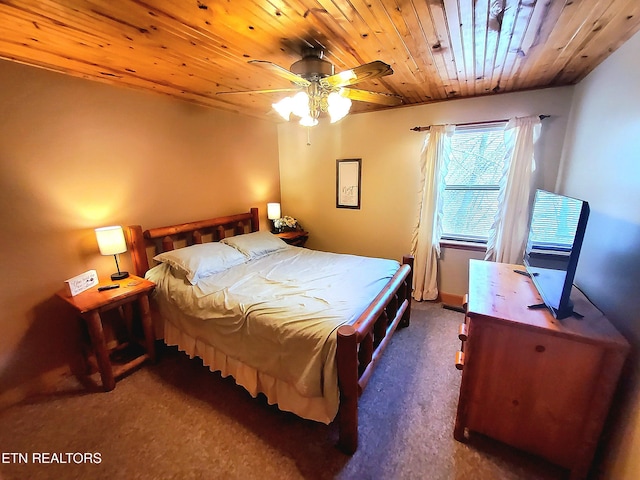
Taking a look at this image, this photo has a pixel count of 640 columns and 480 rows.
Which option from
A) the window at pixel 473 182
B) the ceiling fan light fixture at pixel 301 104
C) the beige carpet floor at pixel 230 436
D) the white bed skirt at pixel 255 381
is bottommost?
the beige carpet floor at pixel 230 436

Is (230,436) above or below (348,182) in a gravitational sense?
below

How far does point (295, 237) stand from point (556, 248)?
9.57ft

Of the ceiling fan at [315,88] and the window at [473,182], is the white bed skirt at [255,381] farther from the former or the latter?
the window at [473,182]

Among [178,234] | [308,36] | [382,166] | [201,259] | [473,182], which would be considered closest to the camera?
[308,36]

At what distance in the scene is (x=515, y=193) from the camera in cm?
268

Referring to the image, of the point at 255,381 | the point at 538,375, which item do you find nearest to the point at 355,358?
the point at 255,381

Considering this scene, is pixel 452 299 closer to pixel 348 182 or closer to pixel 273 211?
pixel 348 182

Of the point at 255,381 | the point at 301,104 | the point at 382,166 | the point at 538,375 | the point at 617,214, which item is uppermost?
the point at 301,104

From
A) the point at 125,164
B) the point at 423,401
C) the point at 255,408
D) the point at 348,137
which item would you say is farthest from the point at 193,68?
the point at 423,401

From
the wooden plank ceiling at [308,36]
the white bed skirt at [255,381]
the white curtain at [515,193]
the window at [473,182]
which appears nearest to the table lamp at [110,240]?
the white bed skirt at [255,381]

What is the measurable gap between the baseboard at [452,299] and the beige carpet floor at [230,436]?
4.14 ft

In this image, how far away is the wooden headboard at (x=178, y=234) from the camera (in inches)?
95.7

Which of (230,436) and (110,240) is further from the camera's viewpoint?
(110,240)

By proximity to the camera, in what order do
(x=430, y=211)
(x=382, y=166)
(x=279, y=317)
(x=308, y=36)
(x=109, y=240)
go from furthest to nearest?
(x=382, y=166) < (x=430, y=211) < (x=109, y=240) < (x=279, y=317) < (x=308, y=36)
